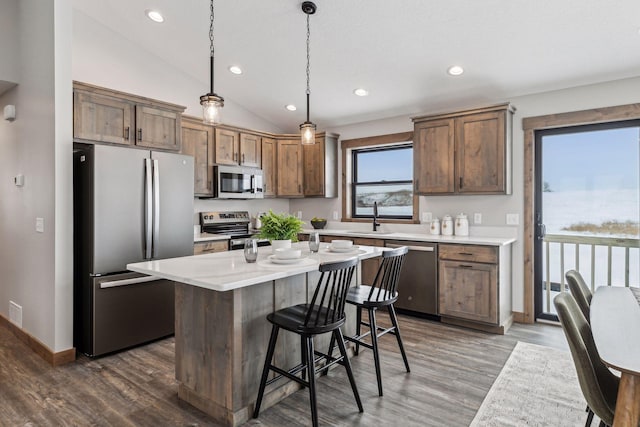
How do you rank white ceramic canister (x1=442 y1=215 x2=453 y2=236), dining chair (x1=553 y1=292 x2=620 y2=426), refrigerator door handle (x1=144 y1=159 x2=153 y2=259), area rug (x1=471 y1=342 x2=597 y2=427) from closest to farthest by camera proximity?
1. dining chair (x1=553 y1=292 x2=620 y2=426)
2. area rug (x1=471 y1=342 x2=597 y2=427)
3. refrigerator door handle (x1=144 y1=159 x2=153 y2=259)
4. white ceramic canister (x1=442 y1=215 x2=453 y2=236)

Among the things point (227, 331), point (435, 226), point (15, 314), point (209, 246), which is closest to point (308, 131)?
point (227, 331)

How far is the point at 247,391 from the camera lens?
2234 millimetres

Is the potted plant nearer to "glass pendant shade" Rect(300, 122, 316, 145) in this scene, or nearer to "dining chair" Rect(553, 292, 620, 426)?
"glass pendant shade" Rect(300, 122, 316, 145)

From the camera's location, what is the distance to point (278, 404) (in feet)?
7.93

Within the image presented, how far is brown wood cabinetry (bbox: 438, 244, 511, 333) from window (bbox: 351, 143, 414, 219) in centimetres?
115

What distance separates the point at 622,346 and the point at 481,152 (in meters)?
2.91

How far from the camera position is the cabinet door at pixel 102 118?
3164mm

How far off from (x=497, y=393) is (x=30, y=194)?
4.17 metres

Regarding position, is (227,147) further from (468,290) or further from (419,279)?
(468,290)

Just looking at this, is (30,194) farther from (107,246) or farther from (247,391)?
(247,391)

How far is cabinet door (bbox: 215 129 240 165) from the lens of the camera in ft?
15.5

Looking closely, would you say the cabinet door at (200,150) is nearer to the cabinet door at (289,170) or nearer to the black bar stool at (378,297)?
the cabinet door at (289,170)

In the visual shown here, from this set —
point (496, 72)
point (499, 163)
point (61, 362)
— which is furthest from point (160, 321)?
point (496, 72)

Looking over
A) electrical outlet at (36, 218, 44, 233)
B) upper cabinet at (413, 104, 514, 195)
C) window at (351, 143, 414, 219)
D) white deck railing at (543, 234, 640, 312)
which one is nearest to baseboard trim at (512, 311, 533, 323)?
white deck railing at (543, 234, 640, 312)
